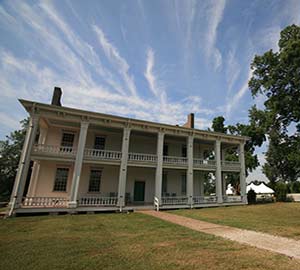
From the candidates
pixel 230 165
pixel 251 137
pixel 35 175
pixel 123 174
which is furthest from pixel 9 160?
pixel 251 137

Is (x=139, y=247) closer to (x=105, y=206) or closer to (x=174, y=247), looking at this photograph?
(x=174, y=247)

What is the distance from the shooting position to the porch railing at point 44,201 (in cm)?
1256

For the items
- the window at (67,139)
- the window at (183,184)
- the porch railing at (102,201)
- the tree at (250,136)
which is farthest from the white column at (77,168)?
the tree at (250,136)

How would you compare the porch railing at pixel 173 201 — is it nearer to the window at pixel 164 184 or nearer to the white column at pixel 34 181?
the window at pixel 164 184

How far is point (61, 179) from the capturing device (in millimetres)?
15445

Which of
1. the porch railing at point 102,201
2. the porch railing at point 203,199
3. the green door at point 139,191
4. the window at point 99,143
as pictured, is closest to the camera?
the porch railing at point 102,201

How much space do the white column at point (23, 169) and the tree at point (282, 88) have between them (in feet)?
93.1

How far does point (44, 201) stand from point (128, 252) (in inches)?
416

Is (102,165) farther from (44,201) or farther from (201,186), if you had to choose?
(201,186)

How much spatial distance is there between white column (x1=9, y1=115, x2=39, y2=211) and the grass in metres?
5.29

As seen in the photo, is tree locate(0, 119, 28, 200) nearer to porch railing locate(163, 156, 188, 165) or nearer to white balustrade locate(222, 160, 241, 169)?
porch railing locate(163, 156, 188, 165)

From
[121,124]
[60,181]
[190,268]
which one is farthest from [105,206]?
[190,268]

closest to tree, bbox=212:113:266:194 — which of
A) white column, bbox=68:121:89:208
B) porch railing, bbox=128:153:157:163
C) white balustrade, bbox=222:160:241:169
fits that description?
white balustrade, bbox=222:160:241:169

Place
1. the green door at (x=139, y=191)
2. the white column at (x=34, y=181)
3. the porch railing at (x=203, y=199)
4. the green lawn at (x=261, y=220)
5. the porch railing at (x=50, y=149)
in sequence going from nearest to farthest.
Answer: the green lawn at (x=261, y=220) < the porch railing at (x=50, y=149) < the white column at (x=34, y=181) < the porch railing at (x=203, y=199) < the green door at (x=139, y=191)
